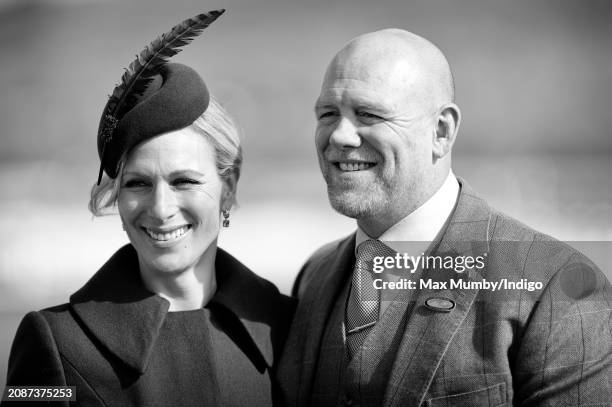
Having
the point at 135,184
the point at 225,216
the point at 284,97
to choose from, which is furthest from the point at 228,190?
the point at 284,97

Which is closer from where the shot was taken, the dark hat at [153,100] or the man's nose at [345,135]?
the dark hat at [153,100]

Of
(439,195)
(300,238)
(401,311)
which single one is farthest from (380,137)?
(300,238)

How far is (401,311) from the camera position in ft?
8.04

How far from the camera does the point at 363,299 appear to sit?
8.35ft

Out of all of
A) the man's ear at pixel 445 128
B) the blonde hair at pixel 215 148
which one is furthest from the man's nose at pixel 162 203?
the man's ear at pixel 445 128

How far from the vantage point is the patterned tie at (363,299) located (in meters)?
2.48

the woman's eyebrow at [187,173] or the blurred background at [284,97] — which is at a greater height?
the blurred background at [284,97]

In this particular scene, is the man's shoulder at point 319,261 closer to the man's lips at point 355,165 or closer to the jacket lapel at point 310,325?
the jacket lapel at point 310,325

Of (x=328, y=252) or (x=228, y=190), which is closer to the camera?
(x=228, y=190)

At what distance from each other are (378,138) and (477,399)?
34.1 inches

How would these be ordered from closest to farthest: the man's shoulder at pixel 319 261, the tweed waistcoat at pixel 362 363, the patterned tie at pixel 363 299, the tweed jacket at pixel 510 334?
the tweed jacket at pixel 510 334, the tweed waistcoat at pixel 362 363, the patterned tie at pixel 363 299, the man's shoulder at pixel 319 261

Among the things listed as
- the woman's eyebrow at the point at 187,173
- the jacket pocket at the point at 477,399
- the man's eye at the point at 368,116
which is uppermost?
the man's eye at the point at 368,116

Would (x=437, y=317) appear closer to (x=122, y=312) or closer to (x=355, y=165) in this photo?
(x=355, y=165)

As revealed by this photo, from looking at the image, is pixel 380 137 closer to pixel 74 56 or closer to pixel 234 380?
pixel 234 380
